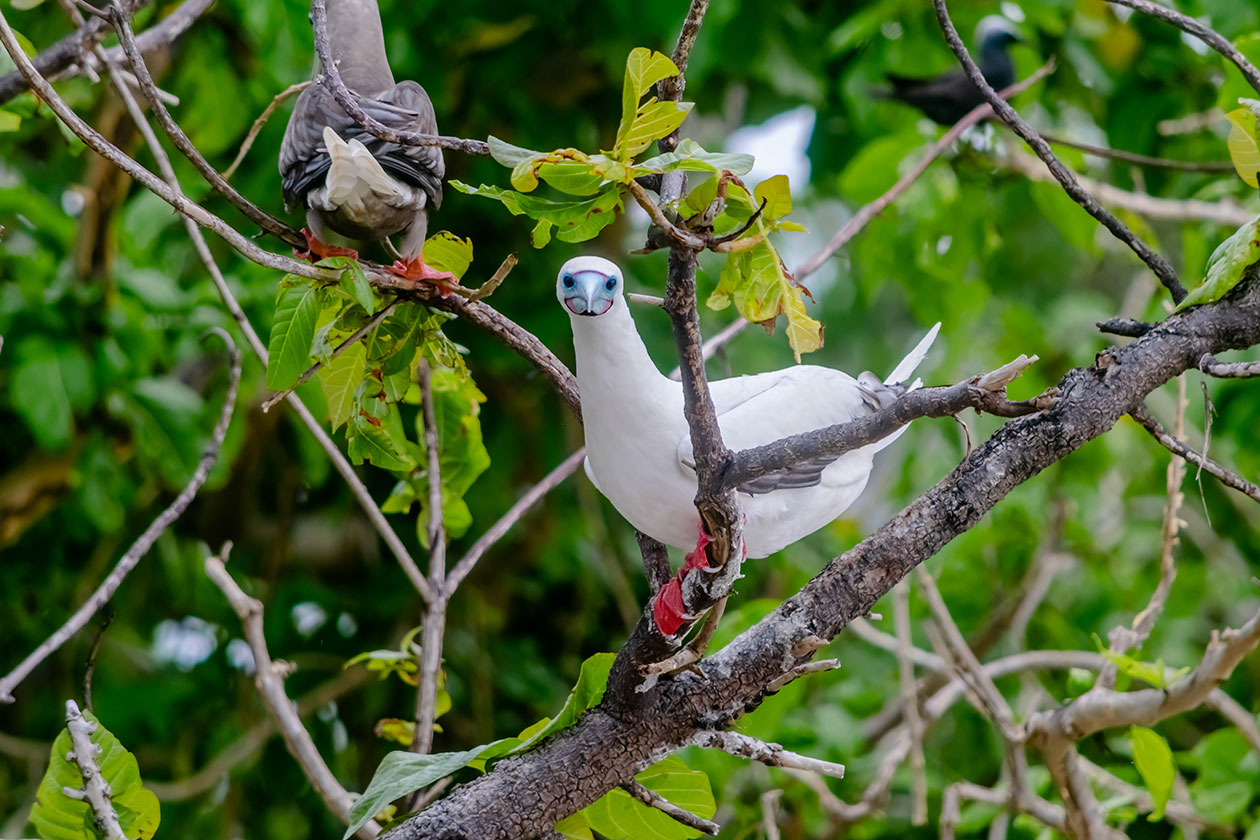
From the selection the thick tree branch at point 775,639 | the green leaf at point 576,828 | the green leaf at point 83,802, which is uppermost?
the green leaf at point 83,802

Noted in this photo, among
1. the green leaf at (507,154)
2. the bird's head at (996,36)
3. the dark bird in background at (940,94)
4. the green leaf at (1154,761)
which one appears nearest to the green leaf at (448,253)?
the green leaf at (507,154)

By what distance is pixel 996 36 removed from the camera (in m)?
3.68

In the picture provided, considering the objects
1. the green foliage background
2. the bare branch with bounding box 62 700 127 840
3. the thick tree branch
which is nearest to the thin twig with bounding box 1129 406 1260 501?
the thick tree branch

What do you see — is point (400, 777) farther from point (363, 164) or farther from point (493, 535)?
point (363, 164)

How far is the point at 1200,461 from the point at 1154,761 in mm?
692

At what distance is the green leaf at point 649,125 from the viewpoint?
1059 mm

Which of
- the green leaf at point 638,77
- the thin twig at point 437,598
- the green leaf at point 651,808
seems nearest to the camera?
the green leaf at point 638,77

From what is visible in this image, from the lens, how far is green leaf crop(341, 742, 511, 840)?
1362 millimetres

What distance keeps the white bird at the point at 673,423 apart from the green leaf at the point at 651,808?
1.11ft

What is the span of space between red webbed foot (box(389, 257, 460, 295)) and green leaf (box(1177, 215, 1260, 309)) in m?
0.96

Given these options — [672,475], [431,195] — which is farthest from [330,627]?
[672,475]

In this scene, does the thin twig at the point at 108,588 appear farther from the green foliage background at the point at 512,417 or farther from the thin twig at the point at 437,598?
the green foliage background at the point at 512,417

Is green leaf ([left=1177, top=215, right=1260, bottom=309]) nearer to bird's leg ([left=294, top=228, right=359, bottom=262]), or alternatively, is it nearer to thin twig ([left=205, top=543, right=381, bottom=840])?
bird's leg ([left=294, top=228, right=359, bottom=262])

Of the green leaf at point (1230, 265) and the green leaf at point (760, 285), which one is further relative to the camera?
the green leaf at point (1230, 265)
